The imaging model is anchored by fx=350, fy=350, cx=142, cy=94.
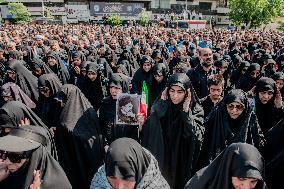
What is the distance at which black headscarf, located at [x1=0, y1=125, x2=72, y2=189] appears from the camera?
2.48 m

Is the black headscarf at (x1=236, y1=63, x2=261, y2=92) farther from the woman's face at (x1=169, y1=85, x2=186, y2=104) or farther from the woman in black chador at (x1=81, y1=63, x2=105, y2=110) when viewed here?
the woman's face at (x1=169, y1=85, x2=186, y2=104)

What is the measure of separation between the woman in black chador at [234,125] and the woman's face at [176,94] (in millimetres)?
435

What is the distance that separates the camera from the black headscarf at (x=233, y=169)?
222cm

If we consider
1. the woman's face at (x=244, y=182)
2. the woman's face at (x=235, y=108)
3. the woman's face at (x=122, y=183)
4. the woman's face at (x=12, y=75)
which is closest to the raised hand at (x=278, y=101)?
the woman's face at (x=235, y=108)

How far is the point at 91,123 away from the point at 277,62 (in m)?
4.54

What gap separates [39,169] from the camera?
258 centimetres

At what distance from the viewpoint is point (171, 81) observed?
363 cm

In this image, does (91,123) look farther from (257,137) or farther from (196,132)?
(257,137)

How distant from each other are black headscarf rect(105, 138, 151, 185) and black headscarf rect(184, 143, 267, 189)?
450 mm

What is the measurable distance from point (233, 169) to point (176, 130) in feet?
4.66

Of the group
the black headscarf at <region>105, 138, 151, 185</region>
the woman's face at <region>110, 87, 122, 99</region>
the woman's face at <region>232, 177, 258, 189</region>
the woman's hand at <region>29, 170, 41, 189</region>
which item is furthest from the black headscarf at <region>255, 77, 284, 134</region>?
the woman's hand at <region>29, 170, 41, 189</region>

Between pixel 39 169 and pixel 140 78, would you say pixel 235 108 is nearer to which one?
pixel 39 169

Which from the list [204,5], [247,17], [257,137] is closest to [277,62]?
[257,137]

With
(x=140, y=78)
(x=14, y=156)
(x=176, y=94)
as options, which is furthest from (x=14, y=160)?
(x=140, y=78)
